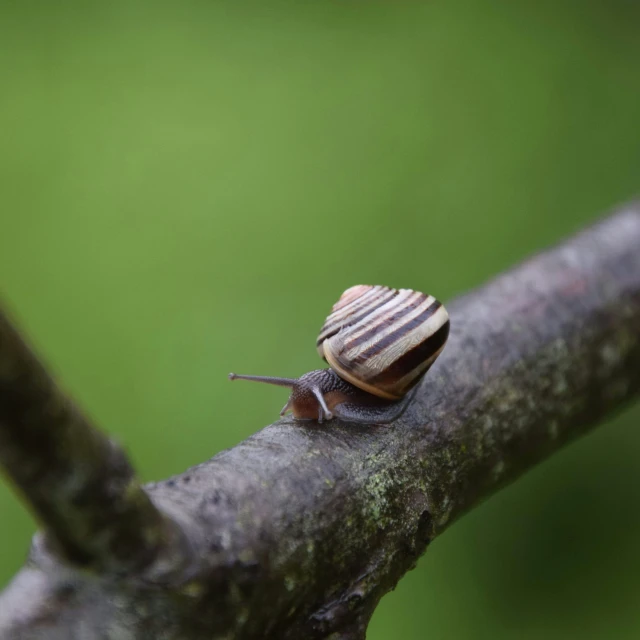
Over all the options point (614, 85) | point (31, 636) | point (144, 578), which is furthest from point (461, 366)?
point (614, 85)

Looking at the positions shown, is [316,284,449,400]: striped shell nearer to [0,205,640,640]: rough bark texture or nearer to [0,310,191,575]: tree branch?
[0,205,640,640]: rough bark texture

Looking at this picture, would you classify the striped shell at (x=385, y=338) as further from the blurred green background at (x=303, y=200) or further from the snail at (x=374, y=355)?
the blurred green background at (x=303, y=200)

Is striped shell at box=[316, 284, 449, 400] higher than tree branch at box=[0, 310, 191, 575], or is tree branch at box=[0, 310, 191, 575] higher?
tree branch at box=[0, 310, 191, 575]

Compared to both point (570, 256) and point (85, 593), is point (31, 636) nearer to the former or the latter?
point (85, 593)

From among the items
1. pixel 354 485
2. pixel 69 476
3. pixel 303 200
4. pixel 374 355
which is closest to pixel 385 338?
pixel 374 355

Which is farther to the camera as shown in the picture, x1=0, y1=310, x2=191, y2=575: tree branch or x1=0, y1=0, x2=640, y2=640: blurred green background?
x1=0, y1=0, x2=640, y2=640: blurred green background

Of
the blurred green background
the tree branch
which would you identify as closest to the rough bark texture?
the tree branch

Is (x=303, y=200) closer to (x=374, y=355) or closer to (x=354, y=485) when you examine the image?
(x=374, y=355)
